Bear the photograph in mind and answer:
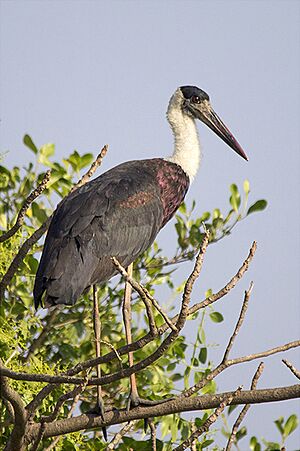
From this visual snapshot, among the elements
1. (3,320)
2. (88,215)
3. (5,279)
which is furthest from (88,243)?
(5,279)

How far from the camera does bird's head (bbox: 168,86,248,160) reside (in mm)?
5102

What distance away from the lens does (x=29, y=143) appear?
15.0ft

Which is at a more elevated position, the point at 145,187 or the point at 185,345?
the point at 145,187

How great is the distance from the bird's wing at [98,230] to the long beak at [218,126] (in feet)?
2.51

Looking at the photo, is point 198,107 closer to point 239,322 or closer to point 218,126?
point 218,126

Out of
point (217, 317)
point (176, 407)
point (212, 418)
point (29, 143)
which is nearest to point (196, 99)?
point (29, 143)

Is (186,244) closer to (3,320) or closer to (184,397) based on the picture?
(3,320)

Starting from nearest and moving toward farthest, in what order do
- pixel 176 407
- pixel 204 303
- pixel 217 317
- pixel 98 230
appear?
pixel 204 303 < pixel 176 407 < pixel 98 230 < pixel 217 317

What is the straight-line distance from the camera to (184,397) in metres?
2.77

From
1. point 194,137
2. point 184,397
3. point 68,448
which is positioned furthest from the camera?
point 194,137

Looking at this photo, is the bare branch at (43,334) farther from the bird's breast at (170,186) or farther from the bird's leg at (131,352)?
the bird's breast at (170,186)

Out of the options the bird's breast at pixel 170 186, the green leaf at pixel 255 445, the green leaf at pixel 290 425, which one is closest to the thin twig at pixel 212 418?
the green leaf at pixel 290 425

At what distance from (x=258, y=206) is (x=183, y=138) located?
25.2 inches

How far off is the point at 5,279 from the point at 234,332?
35.4 inches
